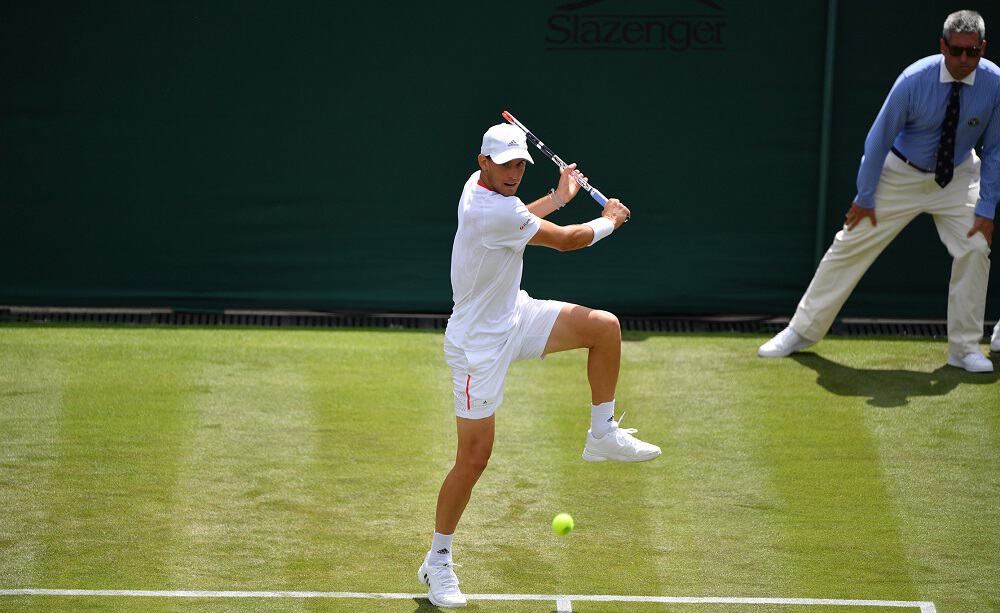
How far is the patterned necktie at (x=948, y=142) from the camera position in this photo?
29.1 ft

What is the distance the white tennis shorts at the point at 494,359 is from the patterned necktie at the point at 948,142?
11.6 feet

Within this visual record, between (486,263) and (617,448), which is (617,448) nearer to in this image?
(617,448)

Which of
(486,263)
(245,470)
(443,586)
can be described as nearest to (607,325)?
(486,263)

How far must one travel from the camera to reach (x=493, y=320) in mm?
6504

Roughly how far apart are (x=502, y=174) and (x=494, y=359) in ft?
2.73

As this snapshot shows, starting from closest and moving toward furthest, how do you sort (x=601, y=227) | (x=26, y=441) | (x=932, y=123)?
(x=601, y=227), (x=26, y=441), (x=932, y=123)

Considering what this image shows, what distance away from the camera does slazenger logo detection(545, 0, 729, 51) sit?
10305 millimetres

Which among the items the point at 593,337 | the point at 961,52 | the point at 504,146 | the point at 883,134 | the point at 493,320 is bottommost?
the point at 593,337

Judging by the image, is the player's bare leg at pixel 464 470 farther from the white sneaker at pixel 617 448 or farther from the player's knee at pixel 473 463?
the white sneaker at pixel 617 448

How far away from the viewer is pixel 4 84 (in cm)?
1044

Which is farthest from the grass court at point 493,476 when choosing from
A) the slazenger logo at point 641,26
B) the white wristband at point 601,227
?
the slazenger logo at point 641,26

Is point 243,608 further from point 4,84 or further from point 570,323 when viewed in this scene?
point 4,84

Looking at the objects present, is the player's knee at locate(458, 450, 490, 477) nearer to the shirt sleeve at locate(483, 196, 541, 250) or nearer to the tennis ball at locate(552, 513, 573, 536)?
the tennis ball at locate(552, 513, 573, 536)

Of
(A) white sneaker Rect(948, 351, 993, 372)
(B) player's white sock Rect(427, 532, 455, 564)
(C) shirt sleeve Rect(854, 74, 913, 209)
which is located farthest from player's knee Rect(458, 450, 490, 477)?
(A) white sneaker Rect(948, 351, 993, 372)
